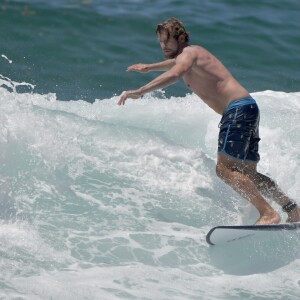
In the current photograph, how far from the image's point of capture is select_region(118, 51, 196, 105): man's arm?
20.6 feet

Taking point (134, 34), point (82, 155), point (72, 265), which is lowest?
point (72, 265)

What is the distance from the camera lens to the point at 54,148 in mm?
7168

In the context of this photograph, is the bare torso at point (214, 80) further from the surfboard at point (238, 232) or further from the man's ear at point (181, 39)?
the surfboard at point (238, 232)

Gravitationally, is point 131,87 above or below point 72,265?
above

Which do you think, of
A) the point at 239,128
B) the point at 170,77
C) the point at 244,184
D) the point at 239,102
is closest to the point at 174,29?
the point at 170,77

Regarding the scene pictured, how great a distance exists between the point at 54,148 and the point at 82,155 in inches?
12.9

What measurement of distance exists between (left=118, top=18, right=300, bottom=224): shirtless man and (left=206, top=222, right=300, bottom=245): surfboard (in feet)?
0.42

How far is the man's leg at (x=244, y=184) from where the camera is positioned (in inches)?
250

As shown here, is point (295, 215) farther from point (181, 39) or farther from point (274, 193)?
point (181, 39)

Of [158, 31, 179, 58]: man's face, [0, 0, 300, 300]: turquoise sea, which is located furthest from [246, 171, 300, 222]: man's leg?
[158, 31, 179, 58]: man's face

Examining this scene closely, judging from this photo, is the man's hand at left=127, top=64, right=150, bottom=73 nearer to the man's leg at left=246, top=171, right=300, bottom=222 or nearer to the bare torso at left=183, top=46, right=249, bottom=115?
the bare torso at left=183, top=46, right=249, bottom=115

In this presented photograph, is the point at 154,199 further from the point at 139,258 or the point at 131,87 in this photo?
the point at 131,87

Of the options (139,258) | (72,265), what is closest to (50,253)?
(72,265)

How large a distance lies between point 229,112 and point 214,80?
0.30m
